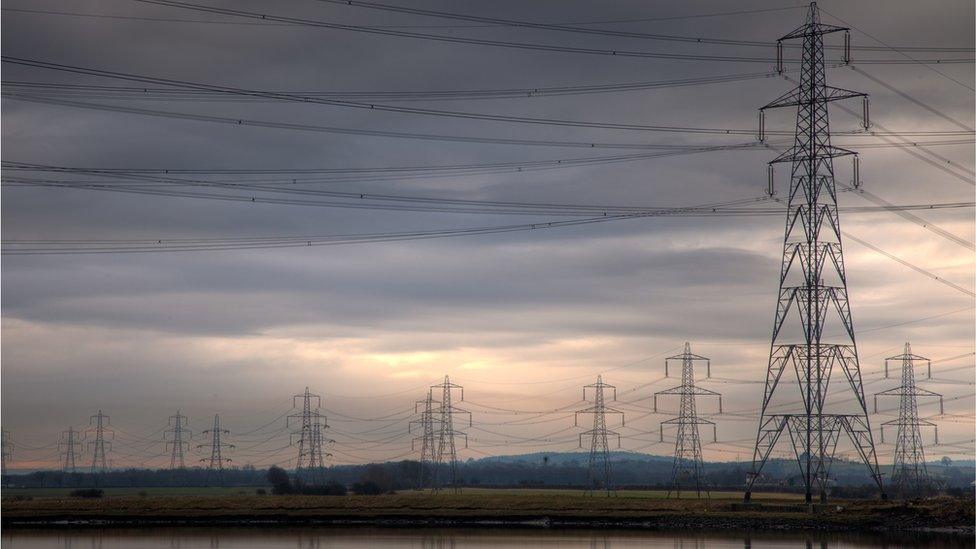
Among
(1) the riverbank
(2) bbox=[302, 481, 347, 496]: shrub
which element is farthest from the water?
(2) bbox=[302, 481, 347, 496]: shrub

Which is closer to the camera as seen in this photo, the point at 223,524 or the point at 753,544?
the point at 753,544

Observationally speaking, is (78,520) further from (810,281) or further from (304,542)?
(810,281)

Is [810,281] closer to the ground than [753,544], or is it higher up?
higher up

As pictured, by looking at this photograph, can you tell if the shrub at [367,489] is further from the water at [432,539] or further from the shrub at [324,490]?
the water at [432,539]

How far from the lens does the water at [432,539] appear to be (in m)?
71.4

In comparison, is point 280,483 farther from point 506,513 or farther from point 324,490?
point 506,513

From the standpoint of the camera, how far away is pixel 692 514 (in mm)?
94812

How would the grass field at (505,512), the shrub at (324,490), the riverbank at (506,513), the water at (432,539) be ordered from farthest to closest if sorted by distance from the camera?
1. the shrub at (324,490)
2. the grass field at (505,512)
3. the riverbank at (506,513)
4. the water at (432,539)

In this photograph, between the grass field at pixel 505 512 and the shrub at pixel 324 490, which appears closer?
the grass field at pixel 505 512

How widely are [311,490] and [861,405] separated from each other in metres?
81.6

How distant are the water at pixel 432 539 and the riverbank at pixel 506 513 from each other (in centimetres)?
581

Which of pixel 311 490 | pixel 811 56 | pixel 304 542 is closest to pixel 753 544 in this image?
pixel 304 542

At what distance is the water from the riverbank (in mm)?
5810

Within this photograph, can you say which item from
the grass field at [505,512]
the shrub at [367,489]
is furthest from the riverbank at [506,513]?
the shrub at [367,489]
